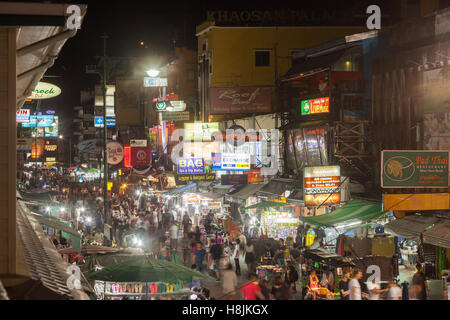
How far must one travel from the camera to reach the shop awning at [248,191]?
30.1 m

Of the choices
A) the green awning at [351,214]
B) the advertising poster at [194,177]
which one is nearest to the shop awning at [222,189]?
the advertising poster at [194,177]

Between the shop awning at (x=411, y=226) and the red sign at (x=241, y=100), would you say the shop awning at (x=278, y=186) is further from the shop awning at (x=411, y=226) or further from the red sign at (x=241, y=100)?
the shop awning at (x=411, y=226)

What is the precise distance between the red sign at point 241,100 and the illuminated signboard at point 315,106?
4.72 metres

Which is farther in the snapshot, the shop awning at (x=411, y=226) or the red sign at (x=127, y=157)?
the red sign at (x=127, y=157)

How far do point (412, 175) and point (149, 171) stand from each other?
31637 millimetres

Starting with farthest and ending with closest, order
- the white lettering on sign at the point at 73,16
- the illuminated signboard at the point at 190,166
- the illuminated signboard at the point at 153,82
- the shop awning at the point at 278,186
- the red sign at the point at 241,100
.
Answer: the illuminated signboard at the point at 153,82, the illuminated signboard at the point at 190,166, the red sign at the point at 241,100, the shop awning at the point at 278,186, the white lettering on sign at the point at 73,16

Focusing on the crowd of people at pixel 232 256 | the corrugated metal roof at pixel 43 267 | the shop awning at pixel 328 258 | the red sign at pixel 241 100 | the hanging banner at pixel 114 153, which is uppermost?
the red sign at pixel 241 100

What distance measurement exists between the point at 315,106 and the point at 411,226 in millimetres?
9999

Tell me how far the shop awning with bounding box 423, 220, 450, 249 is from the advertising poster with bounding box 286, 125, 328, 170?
29.1 ft

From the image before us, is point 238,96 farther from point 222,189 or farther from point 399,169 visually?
point 399,169

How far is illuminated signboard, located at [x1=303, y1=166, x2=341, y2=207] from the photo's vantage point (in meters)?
21.6

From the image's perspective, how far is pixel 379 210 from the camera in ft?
67.5

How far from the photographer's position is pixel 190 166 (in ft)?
115

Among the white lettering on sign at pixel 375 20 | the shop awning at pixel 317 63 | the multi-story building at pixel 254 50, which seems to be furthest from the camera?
the multi-story building at pixel 254 50
